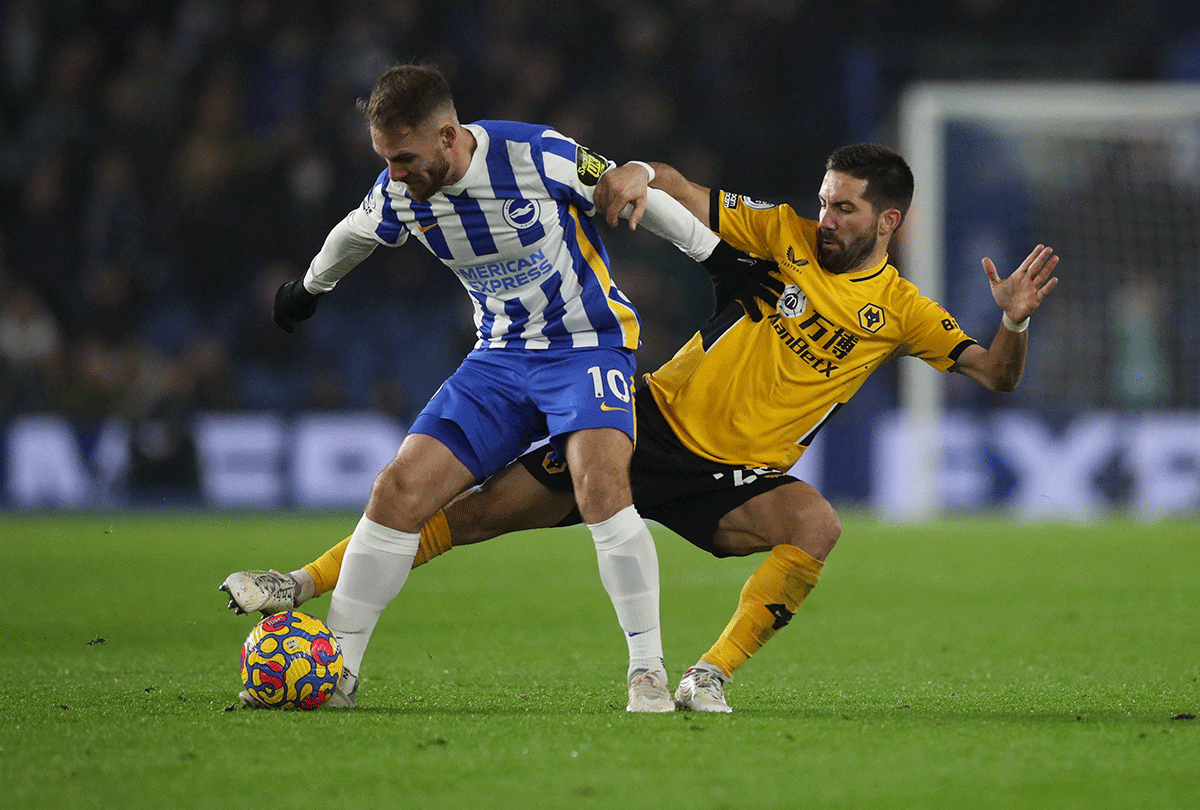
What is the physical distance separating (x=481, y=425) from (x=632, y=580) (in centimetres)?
67

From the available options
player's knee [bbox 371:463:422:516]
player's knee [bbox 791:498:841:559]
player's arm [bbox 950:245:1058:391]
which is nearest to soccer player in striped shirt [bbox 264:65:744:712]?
player's knee [bbox 371:463:422:516]

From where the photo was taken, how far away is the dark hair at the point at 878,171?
4832mm

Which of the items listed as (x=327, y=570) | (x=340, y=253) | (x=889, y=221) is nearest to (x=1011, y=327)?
(x=889, y=221)

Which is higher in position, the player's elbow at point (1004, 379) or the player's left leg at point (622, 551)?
the player's elbow at point (1004, 379)

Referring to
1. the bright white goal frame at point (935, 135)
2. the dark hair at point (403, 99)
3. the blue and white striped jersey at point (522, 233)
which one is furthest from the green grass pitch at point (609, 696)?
the bright white goal frame at point (935, 135)

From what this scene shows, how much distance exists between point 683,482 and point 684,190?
97 cm

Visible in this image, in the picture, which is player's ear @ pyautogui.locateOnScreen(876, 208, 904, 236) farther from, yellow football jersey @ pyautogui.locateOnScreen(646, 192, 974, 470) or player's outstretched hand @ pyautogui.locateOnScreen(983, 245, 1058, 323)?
A: player's outstretched hand @ pyautogui.locateOnScreen(983, 245, 1058, 323)

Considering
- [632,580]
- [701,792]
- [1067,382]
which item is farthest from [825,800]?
[1067,382]

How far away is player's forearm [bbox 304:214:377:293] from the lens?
466 centimetres

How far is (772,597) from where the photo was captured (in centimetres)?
462

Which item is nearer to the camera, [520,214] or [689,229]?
[520,214]

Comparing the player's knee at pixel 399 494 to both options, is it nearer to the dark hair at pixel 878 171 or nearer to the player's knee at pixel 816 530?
the player's knee at pixel 816 530

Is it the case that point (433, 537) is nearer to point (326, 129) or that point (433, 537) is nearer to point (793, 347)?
point (793, 347)

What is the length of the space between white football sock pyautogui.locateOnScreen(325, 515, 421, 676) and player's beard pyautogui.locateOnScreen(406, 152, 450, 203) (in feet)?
3.24
